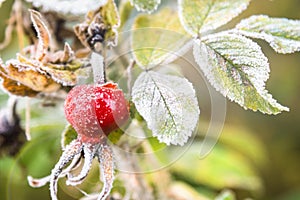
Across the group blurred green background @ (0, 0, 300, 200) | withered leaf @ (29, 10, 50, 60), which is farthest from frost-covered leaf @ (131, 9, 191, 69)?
blurred green background @ (0, 0, 300, 200)

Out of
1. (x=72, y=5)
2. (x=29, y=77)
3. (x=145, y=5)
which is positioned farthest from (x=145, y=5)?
(x=29, y=77)

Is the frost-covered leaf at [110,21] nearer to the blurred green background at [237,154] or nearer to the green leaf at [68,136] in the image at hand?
the green leaf at [68,136]

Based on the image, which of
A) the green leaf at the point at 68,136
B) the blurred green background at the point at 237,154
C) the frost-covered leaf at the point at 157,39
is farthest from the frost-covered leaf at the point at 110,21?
the blurred green background at the point at 237,154

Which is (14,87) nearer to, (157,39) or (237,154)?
(157,39)

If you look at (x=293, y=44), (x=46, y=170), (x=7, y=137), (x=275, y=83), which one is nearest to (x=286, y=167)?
(x=275, y=83)

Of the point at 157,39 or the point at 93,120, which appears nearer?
the point at 93,120

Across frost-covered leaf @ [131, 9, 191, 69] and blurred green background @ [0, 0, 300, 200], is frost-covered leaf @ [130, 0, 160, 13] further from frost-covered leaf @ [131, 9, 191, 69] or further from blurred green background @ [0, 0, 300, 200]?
blurred green background @ [0, 0, 300, 200]

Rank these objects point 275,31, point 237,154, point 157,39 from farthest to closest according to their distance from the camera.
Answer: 1. point 237,154
2. point 157,39
3. point 275,31
